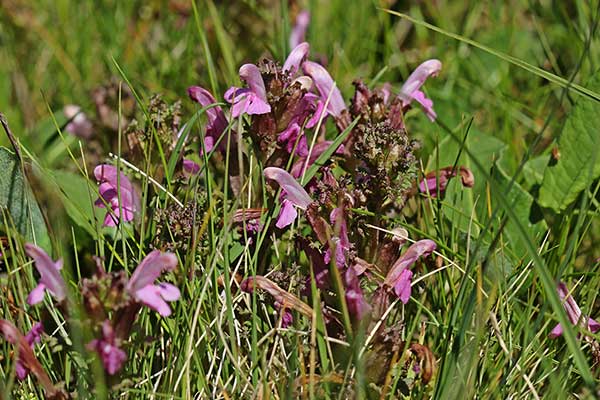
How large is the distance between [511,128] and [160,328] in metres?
1.45

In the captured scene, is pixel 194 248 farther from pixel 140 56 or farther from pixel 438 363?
pixel 140 56

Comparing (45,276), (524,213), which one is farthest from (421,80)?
(45,276)

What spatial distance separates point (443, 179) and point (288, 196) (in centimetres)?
54

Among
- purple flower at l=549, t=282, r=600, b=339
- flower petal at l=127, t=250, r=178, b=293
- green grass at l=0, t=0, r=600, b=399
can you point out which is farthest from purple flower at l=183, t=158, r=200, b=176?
purple flower at l=549, t=282, r=600, b=339

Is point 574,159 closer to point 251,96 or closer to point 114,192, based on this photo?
point 251,96

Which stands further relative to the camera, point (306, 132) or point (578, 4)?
point (578, 4)

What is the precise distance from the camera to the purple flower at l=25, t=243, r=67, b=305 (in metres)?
1.44

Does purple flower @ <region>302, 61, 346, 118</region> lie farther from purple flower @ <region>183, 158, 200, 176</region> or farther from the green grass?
purple flower @ <region>183, 158, 200, 176</region>

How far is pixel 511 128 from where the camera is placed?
8.98 feet

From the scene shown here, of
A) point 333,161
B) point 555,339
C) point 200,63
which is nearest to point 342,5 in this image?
point 200,63

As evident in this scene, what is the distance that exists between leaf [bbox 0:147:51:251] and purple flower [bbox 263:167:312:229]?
0.55 metres

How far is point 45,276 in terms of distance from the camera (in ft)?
4.80

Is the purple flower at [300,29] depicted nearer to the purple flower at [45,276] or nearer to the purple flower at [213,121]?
the purple flower at [213,121]

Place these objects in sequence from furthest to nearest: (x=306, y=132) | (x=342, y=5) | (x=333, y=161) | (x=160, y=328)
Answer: (x=342, y=5) → (x=306, y=132) → (x=333, y=161) → (x=160, y=328)
